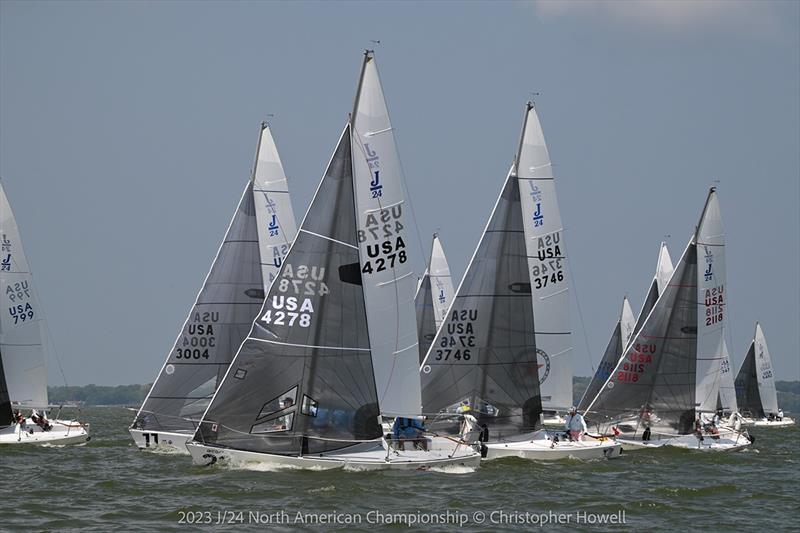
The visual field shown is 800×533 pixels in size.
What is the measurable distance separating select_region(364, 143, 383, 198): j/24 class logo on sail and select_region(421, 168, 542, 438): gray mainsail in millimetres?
6351

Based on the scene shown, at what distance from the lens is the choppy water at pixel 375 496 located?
21797mm

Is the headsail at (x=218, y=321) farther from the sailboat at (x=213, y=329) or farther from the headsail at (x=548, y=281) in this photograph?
the headsail at (x=548, y=281)

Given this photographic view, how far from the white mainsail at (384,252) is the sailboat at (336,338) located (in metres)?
0.02

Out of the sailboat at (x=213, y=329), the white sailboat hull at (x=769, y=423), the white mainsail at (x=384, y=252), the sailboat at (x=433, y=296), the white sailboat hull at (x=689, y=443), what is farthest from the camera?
the white sailboat hull at (x=769, y=423)

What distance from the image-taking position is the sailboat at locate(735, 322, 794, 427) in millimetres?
89125

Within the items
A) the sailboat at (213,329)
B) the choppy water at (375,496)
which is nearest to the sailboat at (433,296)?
the sailboat at (213,329)

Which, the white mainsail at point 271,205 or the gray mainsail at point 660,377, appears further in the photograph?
the gray mainsail at point 660,377

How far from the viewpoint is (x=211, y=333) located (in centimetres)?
3544

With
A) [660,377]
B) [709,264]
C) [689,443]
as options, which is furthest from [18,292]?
[709,264]

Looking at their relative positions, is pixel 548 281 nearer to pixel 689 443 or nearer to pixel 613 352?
pixel 689 443

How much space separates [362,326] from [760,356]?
220ft

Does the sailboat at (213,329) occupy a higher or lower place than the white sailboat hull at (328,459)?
higher

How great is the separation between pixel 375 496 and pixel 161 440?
1208cm

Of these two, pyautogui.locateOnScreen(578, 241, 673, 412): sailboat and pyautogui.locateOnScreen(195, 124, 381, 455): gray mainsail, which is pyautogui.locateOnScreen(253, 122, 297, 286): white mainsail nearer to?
pyautogui.locateOnScreen(195, 124, 381, 455): gray mainsail
